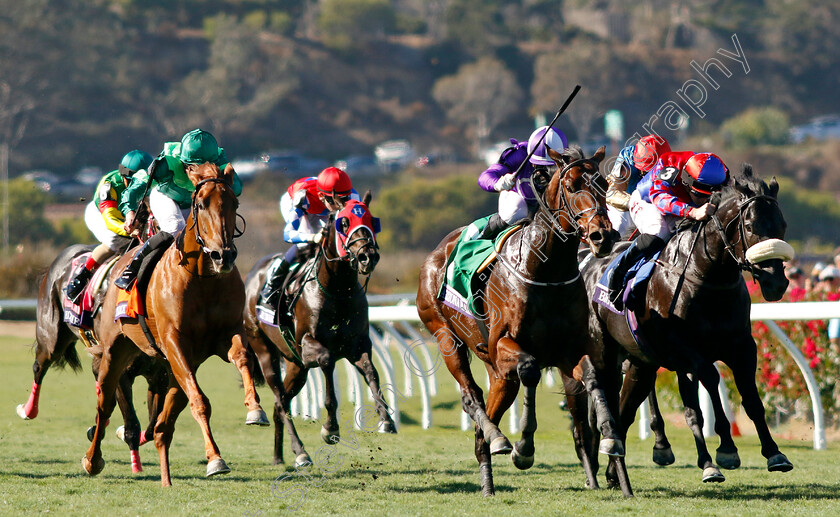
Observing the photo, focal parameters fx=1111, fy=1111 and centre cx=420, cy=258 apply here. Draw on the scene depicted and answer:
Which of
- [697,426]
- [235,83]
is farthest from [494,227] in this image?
[235,83]

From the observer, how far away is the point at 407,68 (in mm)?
52938

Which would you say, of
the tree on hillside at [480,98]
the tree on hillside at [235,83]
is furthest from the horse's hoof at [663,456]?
the tree on hillside at [480,98]

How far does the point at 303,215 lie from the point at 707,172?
2.62m

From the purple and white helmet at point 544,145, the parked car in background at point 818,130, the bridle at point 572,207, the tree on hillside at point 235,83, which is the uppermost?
the tree on hillside at point 235,83

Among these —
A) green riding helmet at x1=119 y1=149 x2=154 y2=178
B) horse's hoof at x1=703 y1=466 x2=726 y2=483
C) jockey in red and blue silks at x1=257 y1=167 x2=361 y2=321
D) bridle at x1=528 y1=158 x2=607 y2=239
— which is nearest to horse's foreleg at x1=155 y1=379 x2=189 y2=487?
jockey in red and blue silks at x1=257 y1=167 x2=361 y2=321

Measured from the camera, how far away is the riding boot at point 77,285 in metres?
6.82

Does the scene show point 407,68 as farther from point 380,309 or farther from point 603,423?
point 603,423

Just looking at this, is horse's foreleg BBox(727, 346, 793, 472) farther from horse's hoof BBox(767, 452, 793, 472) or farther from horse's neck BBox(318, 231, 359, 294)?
horse's neck BBox(318, 231, 359, 294)

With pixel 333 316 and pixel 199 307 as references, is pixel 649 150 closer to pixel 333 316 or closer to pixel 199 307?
pixel 333 316

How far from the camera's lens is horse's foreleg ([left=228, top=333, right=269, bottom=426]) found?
16.6 feet

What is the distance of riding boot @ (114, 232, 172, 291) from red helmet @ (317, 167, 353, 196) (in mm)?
1147

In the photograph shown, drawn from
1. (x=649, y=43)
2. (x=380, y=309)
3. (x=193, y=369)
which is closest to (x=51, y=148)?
(x=649, y=43)

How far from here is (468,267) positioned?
19.1 feet

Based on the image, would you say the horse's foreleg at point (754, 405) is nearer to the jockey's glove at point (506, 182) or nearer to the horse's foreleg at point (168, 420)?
the jockey's glove at point (506, 182)
